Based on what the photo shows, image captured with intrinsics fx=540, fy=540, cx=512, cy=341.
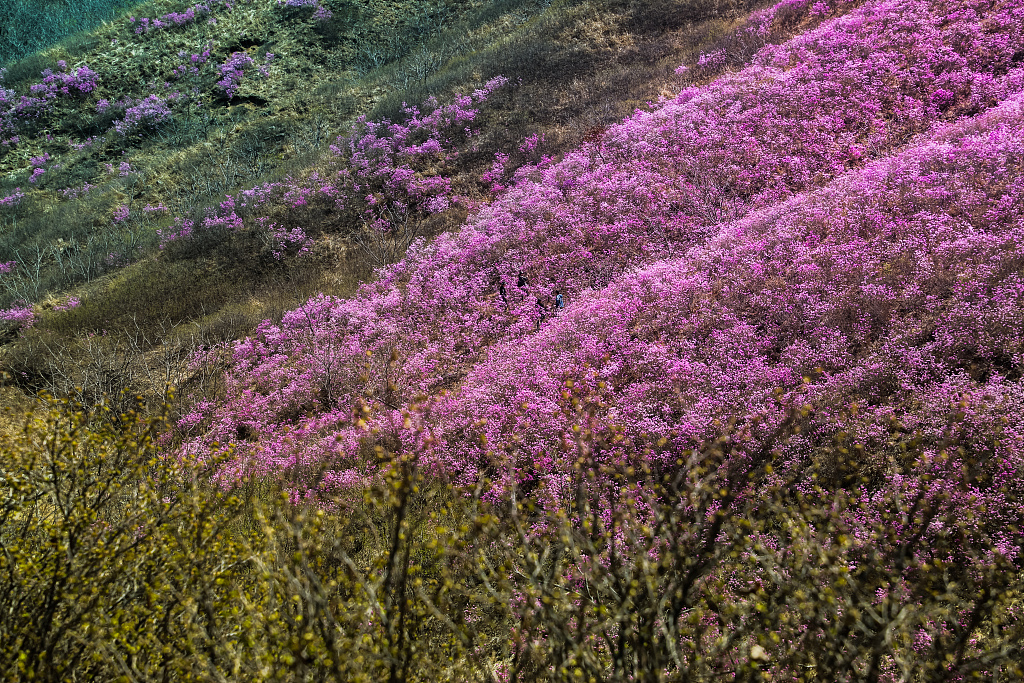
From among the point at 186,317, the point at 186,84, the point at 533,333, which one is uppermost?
the point at 186,84

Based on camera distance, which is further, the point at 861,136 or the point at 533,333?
the point at 861,136

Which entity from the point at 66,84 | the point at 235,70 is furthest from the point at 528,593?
the point at 66,84

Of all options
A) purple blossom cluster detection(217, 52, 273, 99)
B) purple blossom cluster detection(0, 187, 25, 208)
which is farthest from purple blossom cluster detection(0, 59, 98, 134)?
purple blossom cluster detection(217, 52, 273, 99)

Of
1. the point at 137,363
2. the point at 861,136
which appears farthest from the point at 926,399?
the point at 137,363

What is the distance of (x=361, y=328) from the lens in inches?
546

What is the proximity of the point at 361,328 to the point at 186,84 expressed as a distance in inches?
1558

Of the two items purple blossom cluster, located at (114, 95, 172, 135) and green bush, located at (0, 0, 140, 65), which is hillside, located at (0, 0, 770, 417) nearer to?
purple blossom cluster, located at (114, 95, 172, 135)

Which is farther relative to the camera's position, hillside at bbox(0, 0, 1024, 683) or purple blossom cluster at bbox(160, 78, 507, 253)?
purple blossom cluster at bbox(160, 78, 507, 253)

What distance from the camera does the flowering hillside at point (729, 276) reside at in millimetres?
7887

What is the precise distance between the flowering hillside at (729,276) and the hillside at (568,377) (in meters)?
0.09

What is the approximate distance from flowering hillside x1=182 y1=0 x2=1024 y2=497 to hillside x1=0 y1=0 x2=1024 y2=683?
0.28 ft

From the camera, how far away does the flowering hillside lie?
7.89m

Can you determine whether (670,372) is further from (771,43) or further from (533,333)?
(771,43)

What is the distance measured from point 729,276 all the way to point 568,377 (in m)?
3.83
